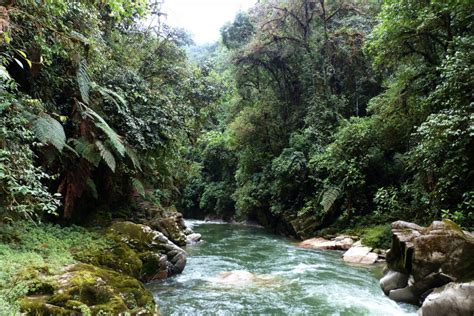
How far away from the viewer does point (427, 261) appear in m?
5.30

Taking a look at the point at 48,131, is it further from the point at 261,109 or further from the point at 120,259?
the point at 261,109

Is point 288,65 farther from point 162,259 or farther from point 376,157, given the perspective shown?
point 162,259

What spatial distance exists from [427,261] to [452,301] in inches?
43.0

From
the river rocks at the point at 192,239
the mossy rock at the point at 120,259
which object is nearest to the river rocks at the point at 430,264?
the mossy rock at the point at 120,259

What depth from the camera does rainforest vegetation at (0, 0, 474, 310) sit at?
5.30 metres

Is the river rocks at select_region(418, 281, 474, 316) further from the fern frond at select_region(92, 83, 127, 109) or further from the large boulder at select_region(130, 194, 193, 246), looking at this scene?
the large boulder at select_region(130, 194, 193, 246)

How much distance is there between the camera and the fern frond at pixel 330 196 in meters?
12.2

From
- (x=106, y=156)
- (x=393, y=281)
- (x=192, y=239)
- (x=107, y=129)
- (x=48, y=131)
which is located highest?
(x=107, y=129)

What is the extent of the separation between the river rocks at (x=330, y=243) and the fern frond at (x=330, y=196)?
112 cm

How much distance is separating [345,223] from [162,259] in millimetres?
7919

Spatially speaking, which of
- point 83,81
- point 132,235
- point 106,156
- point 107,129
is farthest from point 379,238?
point 83,81

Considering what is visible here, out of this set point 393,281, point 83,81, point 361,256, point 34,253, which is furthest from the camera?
point 361,256

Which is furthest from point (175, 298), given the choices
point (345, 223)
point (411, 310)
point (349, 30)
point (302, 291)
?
point (349, 30)

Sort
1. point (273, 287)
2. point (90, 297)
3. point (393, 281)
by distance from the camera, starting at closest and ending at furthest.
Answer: point (90, 297), point (393, 281), point (273, 287)
